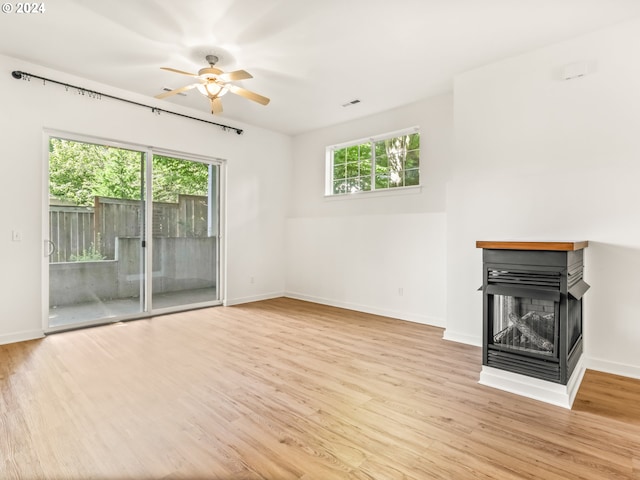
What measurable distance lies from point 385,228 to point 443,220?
862mm

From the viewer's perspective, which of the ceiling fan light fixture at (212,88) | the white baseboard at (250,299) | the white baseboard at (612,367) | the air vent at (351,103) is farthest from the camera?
the white baseboard at (250,299)

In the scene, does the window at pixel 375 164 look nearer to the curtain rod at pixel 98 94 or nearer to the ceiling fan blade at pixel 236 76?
the curtain rod at pixel 98 94

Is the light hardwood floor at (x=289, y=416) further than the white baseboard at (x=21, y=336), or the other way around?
the white baseboard at (x=21, y=336)

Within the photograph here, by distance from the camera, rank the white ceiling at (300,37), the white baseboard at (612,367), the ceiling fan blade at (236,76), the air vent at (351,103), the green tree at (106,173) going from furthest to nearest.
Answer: the air vent at (351,103)
the green tree at (106,173)
the ceiling fan blade at (236,76)
the white baseboard at (612,367)
the white ceiling at (300,37)

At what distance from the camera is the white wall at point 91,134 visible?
3.59 m

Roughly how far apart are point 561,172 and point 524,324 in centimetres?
154

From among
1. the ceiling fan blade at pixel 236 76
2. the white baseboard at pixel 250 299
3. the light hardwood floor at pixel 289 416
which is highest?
the ceiling fan blade at pixel 236 76

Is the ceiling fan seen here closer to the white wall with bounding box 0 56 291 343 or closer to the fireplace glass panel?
the white wall with bounding box 0 56 291 343

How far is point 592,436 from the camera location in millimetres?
1990

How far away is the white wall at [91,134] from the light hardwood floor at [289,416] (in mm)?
701

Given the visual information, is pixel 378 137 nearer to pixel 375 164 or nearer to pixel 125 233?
pixel 375 164

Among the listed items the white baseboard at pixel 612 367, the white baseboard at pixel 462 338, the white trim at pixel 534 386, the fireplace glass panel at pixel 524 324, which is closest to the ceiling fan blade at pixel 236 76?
the fireplace glass panel at pixel 524 324

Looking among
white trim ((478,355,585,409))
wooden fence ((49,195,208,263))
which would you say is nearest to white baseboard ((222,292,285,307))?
wooden fence ((49,195,208,263))

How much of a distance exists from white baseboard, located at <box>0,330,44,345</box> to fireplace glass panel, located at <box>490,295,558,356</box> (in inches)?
180
